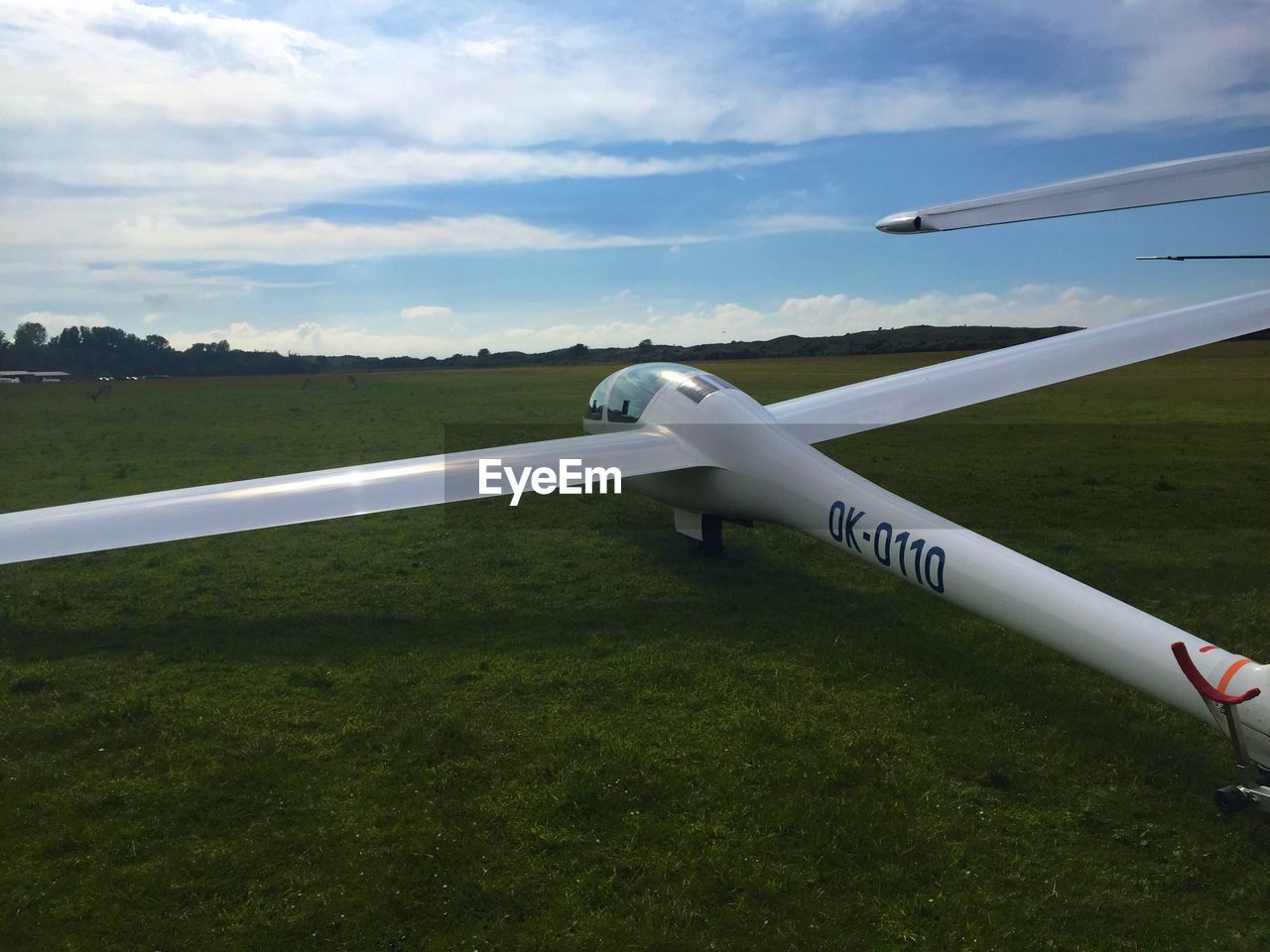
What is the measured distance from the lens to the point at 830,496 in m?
7.30

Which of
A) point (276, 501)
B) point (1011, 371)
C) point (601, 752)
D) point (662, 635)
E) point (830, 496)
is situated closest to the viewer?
point (601, 752)

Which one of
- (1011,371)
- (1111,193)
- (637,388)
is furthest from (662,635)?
(1011,371)

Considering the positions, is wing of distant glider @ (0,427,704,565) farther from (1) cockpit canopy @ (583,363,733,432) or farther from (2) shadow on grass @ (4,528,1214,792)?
(2) shadow on grass @ (4,528,1214,792)

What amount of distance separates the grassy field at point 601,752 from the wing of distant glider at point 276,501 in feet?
3.88

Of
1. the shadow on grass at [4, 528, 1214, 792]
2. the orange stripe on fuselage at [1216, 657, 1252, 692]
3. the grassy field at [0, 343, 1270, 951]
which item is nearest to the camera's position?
the grassy field at [0, 343, 1270, 951]

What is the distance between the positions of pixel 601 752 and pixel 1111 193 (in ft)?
25.3

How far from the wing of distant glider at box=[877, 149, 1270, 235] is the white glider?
250 millimetres

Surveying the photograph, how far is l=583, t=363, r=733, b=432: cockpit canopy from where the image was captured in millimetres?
9703

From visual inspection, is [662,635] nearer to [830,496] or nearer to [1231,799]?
[830,496]

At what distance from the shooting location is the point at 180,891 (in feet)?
13.9

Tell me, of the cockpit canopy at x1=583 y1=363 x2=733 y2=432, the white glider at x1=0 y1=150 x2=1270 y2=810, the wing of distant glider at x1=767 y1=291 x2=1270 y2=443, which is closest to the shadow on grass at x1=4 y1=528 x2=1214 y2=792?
the white glider at x1=0 y1=150 x2=1270 y2=810

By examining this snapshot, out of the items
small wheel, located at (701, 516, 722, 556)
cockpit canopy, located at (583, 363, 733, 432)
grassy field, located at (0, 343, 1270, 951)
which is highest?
cockpit canopy, located at (583, 363, 733, 432)

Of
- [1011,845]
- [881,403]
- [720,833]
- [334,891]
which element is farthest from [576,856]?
[881,403]

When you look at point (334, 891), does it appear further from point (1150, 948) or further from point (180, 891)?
point (1150, 948)
